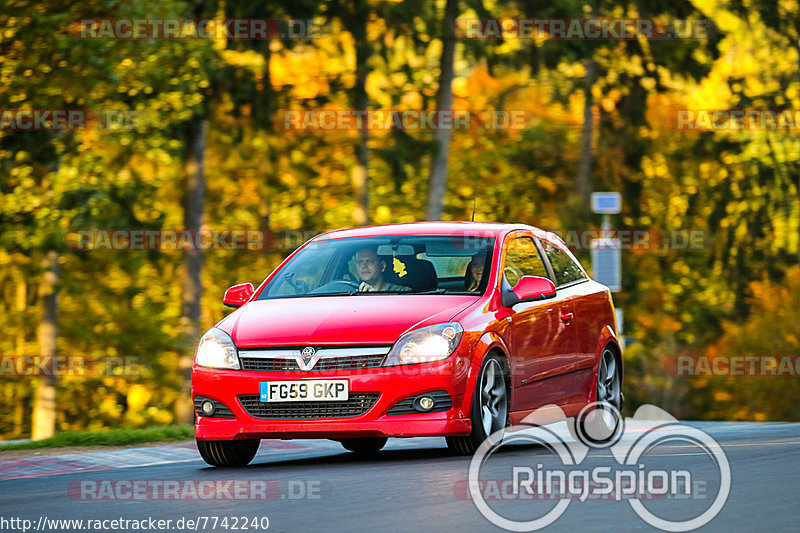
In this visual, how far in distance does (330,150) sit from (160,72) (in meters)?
13.3

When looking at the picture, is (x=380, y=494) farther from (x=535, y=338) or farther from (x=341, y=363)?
(x=535, y=338)

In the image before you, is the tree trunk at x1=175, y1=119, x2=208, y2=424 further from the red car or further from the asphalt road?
the asphalt road

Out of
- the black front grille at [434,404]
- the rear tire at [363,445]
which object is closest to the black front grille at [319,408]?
the black front grille at [434,404]

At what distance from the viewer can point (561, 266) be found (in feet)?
43.9

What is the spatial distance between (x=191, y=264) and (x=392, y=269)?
23.9m

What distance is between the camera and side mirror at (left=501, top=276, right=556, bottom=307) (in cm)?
1173

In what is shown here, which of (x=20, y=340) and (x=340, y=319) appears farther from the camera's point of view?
(x=20, y=340)

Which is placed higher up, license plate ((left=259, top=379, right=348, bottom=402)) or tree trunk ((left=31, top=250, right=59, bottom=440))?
license plate ((left=259, top=379, right=348, bottom=402))

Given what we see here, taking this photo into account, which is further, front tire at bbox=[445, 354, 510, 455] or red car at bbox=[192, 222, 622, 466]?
front tire at bbox=[445, 354, 510, 455]

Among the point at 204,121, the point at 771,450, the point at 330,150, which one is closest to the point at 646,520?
the point at 771,450

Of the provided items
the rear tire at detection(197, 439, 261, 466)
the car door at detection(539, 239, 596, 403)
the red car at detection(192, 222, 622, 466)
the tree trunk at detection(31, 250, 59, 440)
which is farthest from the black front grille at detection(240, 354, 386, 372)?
the tree trunk at detection(31, 250, 59, 440)

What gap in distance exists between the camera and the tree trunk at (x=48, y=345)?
108ft

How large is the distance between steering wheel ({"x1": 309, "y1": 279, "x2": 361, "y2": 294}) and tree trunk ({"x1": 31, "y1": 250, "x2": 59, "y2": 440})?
20.9 metres

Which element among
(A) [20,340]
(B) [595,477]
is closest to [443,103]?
(A) [20,340]
